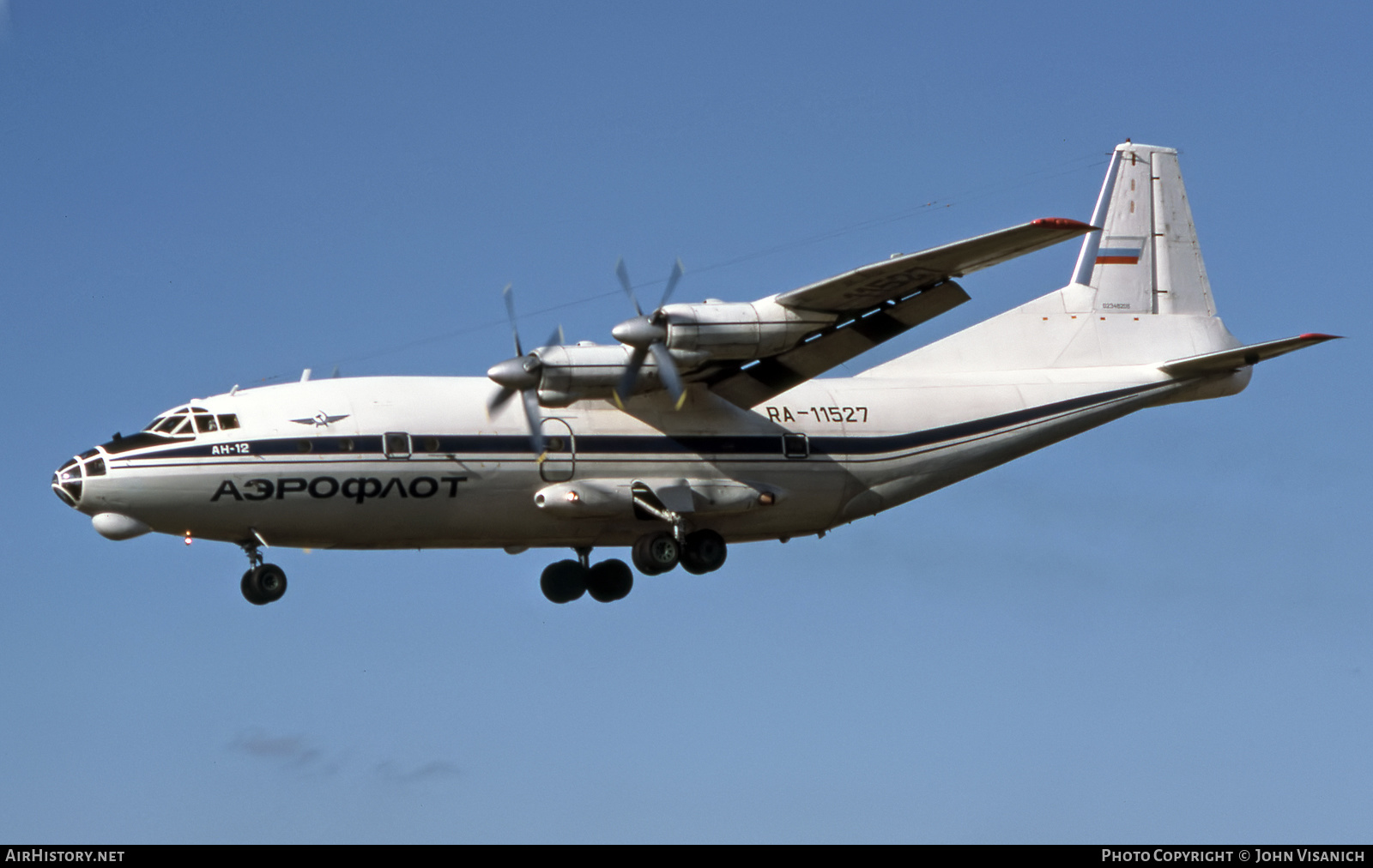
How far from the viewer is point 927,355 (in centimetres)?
2886

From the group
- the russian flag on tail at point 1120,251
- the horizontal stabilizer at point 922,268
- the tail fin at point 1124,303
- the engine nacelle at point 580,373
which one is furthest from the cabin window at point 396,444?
the russian flag on tail at point 1120,251

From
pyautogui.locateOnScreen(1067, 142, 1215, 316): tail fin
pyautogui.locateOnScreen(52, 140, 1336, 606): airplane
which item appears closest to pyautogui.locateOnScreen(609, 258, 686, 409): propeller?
pyautogui.locateOnScreen(52, 140, 1336, 606): airplane

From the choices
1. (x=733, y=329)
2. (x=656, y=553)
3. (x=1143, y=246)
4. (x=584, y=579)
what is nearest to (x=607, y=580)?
(x=584, y=579)

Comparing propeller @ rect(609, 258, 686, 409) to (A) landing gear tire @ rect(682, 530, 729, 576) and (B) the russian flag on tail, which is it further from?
(B) the russian flag on tail

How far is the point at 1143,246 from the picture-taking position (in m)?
30.4

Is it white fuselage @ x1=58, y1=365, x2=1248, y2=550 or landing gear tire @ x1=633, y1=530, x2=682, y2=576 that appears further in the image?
landing gear tire @ x1=633, y1=530, x2=682, y2=576

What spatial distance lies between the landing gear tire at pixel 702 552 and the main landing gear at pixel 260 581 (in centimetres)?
549

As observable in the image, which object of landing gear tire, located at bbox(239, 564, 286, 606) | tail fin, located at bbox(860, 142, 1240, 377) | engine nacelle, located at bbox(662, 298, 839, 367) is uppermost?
tail fin, located at bbox(860, 142, 1240, 377)

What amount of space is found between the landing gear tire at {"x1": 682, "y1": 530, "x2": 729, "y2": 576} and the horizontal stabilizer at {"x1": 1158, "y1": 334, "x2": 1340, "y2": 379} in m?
8.30

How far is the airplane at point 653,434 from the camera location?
23.7m

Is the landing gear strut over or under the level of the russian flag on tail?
under

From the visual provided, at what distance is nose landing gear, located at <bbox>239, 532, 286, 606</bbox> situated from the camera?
23969mm

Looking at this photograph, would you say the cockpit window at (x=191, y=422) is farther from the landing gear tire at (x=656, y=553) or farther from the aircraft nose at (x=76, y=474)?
Result: the landing gear tire at (x=656, y=553)
